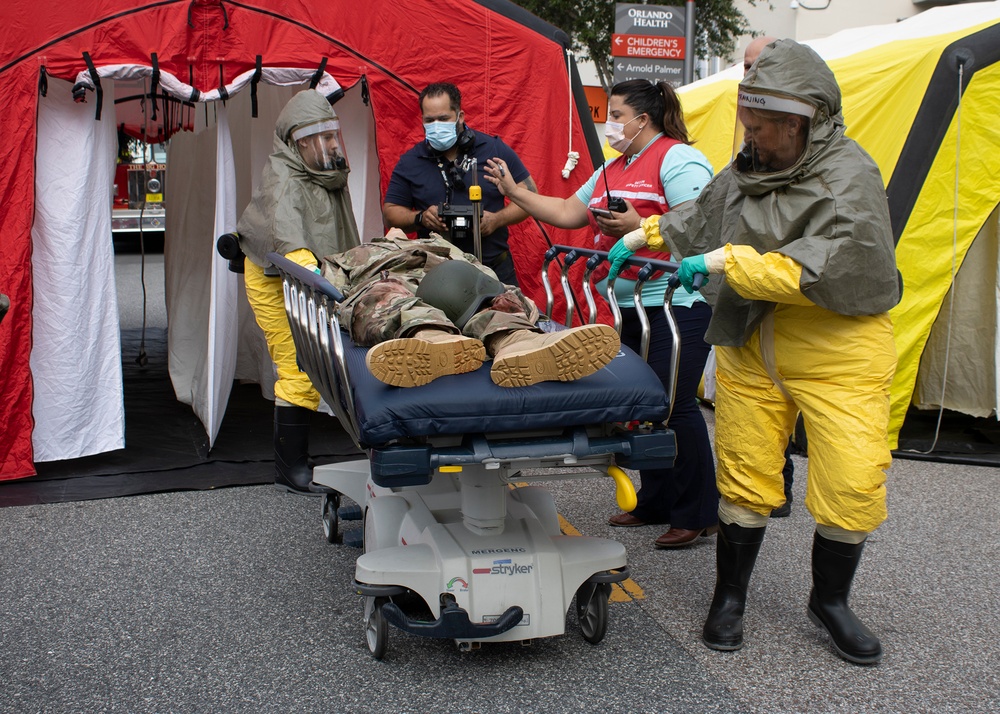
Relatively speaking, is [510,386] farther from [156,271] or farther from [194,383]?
[156,271]

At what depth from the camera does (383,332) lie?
3.46 m

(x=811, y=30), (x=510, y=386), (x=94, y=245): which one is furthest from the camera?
(x=811, y=30)

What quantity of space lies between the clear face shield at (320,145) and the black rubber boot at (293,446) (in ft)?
4.19

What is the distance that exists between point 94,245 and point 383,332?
9.82ft

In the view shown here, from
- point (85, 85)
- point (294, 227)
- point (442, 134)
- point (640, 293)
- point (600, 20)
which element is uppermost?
point (600, 20)

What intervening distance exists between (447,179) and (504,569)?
2.70 metres

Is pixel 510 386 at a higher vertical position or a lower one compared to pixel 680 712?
higher

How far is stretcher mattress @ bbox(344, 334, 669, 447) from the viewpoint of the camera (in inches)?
120

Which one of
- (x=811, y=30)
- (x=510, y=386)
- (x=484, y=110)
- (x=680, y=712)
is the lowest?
(x=680, y=712)

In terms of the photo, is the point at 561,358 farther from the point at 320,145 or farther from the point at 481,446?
the point at 320,145

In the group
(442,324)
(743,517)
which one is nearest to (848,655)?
(743,517)

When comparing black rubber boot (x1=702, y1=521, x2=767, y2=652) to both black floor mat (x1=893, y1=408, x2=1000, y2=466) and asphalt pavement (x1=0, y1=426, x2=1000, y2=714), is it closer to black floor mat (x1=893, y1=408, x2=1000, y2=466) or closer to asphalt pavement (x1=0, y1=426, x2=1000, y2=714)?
asphalt pavement (x1=0, y1=426, x2=1000, y2=714)

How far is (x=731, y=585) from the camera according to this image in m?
3.63

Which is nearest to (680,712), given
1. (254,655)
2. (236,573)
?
(254,655)
